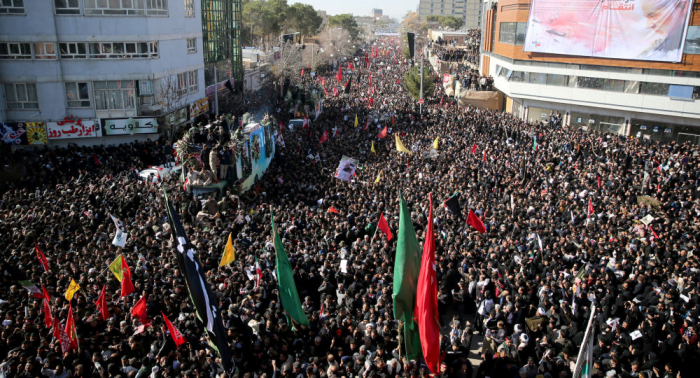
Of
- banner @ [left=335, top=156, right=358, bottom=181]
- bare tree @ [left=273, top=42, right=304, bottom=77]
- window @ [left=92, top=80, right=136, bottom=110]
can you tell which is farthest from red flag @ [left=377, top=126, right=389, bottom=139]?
bare tree @ [left=273, top=42, right=304, bottom=77]

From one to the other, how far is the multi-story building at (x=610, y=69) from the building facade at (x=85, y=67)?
24.3 meters

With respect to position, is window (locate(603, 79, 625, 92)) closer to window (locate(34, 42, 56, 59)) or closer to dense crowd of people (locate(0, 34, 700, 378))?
dense crowd of people (locate(0, 34, 700, 378))

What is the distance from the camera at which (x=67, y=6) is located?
89.1ft

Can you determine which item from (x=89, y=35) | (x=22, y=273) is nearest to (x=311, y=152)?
(x=89, y=35)

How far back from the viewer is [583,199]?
58.4 feet

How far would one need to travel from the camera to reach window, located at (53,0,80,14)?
88.6ft

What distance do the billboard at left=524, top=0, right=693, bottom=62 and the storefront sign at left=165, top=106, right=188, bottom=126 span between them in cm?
2369

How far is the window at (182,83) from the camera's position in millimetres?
32062

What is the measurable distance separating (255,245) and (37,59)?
20.4 m

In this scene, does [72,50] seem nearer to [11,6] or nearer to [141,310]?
[11,6]

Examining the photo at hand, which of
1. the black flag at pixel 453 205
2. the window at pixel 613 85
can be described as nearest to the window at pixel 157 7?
the black flag at pixel 453 205

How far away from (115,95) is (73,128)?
274 cm

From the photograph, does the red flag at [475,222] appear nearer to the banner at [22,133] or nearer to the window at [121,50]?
the window at [121,50]

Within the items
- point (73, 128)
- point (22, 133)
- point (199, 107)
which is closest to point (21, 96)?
point (22, 133)
